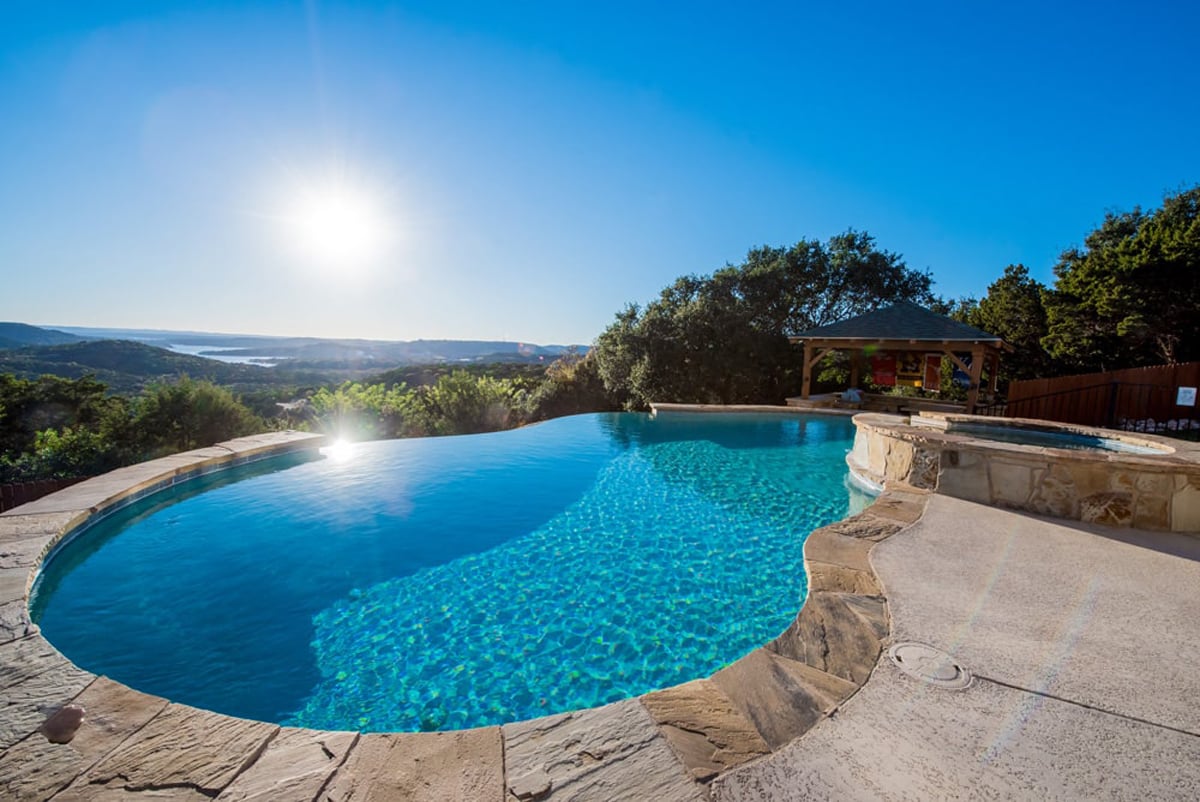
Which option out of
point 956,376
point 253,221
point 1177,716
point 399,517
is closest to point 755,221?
point 956,376

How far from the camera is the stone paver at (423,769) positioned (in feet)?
4.69

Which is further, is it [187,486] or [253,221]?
[253,221]

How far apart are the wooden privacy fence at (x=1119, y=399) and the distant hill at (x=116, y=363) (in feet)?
93.8

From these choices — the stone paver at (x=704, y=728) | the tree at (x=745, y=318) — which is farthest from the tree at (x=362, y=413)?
the stone paver at (x=704, y=728)

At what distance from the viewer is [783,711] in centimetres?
175

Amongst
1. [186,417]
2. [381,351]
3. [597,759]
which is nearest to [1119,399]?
[597,759]

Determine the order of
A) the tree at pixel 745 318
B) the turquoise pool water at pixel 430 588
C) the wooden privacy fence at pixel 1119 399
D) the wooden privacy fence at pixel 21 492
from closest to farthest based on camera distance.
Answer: the turquoise pool water at pixel 430 588 < the wooden privacy fence at pixel 21 492 < the wooden privacy fence at pixel 1119 399 < the tree at pixel 745 318

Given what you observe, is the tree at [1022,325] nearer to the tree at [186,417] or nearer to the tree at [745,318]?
the tree at [745,318]

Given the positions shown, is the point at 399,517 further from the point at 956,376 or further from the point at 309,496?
the point at 956,376

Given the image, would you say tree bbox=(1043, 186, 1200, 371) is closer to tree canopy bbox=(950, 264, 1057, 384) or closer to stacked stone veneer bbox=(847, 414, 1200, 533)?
tree canopy bbox=(950, 264, 1057, 384)

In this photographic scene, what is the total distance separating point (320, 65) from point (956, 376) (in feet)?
60.5

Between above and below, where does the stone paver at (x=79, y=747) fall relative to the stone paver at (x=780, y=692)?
below

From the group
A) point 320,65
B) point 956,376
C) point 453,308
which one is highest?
point 320,65

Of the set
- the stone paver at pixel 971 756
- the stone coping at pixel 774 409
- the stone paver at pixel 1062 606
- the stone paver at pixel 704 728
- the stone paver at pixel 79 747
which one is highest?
the stone coping at pixel 774 409
